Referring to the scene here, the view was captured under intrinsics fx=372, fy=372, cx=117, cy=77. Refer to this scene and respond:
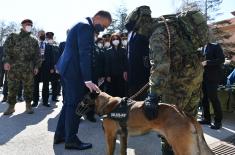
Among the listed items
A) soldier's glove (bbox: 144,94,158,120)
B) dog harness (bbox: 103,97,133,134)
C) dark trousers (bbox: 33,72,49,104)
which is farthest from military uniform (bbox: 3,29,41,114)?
soldier's glove (bbox: 144,94,158,120)

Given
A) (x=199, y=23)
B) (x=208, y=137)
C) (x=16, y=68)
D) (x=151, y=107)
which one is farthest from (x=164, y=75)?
(x=16, y=68)

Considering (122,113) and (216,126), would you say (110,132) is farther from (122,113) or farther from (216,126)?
(216,126)

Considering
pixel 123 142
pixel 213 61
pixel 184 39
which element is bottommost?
pixel 123 142

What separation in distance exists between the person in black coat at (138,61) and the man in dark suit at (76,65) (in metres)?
0.77

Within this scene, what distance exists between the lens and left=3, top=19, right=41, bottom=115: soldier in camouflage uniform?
771 centimetres

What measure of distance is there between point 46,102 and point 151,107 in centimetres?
620

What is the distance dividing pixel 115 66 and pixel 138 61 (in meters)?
2.19

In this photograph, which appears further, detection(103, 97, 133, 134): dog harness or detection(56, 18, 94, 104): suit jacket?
detection(56, 18, 94, 104): suit jacket

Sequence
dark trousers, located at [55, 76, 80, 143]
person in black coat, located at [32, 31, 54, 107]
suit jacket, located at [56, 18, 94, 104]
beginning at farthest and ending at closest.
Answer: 1. person in black coat, located at [32, 31, 54, 107]
2. dark trousers, located at [55, 76, 80, 143]
3. suit jacket, located at [56, 18, 94, 104]

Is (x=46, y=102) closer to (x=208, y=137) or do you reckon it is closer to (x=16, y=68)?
(x=16, y=68)

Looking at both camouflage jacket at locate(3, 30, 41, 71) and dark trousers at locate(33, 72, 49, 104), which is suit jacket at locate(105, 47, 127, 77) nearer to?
camouflage jacket at locate(3, 30, 41, 71)

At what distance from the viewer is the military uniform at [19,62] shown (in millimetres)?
7711

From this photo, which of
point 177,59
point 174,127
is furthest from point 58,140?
point 174,127

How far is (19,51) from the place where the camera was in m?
7.74
